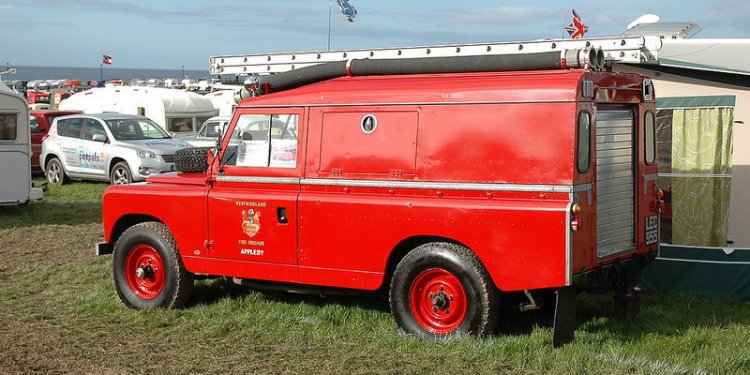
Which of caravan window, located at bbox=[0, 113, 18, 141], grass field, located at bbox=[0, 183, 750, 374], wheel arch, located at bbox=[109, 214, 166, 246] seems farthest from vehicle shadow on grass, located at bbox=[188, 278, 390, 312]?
caravan window, located at bbox=[0, 113, 18, 141]

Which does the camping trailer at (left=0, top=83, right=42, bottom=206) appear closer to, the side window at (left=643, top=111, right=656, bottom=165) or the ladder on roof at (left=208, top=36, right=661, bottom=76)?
the ladder on roof at (left=208, top=36, right=661, bottom=76)

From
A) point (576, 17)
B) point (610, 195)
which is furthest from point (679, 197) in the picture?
point (576, 17)

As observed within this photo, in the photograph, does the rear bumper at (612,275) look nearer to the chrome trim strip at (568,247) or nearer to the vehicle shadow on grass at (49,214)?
the chrome trim strip at (568,247)

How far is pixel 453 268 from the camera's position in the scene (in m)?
6.93

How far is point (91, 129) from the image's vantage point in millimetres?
19438

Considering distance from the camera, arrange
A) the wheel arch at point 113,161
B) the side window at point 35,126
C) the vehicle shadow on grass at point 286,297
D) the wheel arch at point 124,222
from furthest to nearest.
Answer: the side window at point 35,126
the wheel arch at point 113,161
the wheel arch at point 124,222
the vehicle shadow on grass at point 286,297

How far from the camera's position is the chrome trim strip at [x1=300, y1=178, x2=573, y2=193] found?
6570 mm

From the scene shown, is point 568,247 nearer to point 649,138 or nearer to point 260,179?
point 649,138

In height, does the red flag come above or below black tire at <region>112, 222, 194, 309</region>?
above

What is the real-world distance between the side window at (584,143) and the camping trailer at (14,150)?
11.4m

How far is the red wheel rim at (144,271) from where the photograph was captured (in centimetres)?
862

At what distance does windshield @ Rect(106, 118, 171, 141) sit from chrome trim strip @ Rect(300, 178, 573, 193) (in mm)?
12374

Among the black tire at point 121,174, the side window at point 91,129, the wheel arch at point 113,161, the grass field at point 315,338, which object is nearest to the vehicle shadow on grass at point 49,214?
the black tire at point 121,174

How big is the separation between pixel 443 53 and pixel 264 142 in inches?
65.5
